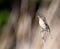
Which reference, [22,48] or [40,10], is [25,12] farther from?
[22,48]

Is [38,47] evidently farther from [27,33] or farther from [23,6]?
[23,6]

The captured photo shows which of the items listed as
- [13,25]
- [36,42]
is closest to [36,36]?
[36,42]

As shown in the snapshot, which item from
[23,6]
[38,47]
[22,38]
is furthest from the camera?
[22,38]

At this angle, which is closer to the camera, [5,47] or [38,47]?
[38,47]

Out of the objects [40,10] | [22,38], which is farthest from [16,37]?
[40,10]

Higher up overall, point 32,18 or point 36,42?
point 32,18

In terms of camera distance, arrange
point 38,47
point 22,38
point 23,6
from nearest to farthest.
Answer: point 23,6 → point 38,47 → point 22,38
